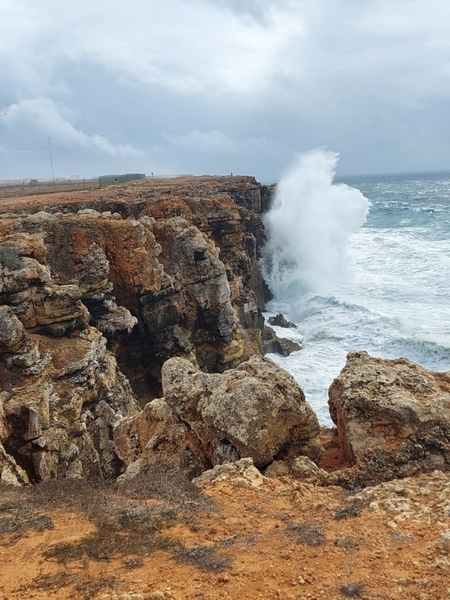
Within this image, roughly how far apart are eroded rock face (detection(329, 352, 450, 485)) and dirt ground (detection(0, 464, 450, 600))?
71cm

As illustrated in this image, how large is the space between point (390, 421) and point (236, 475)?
2.87m

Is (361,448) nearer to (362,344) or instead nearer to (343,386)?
(343,386)

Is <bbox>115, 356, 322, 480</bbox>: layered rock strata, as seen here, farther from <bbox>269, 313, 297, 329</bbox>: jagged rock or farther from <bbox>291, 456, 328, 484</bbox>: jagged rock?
<bbox>269, 313, 297, 329</bbox>: jagged rock

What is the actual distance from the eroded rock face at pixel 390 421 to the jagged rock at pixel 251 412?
2.80 ft

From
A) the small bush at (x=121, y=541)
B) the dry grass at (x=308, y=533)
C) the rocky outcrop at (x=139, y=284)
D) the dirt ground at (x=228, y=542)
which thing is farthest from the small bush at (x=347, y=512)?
the rocky outcrop at (x=139, y=284)

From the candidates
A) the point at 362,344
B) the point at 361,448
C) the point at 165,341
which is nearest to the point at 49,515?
the point at 361,448

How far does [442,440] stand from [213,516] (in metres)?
4.14

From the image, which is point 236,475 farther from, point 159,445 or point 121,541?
point 159,445

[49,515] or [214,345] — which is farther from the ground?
[49,515]

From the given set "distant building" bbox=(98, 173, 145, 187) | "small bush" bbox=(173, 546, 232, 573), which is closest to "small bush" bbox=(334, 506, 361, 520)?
"small bush" bbox=(173, 546, 232, 573)

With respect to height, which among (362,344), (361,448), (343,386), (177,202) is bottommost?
(362,344)

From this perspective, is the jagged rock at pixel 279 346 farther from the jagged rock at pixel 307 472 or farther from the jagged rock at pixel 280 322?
the jagged rock at pixel 307 472

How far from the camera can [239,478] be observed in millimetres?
7199

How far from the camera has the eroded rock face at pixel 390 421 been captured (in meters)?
7.60
